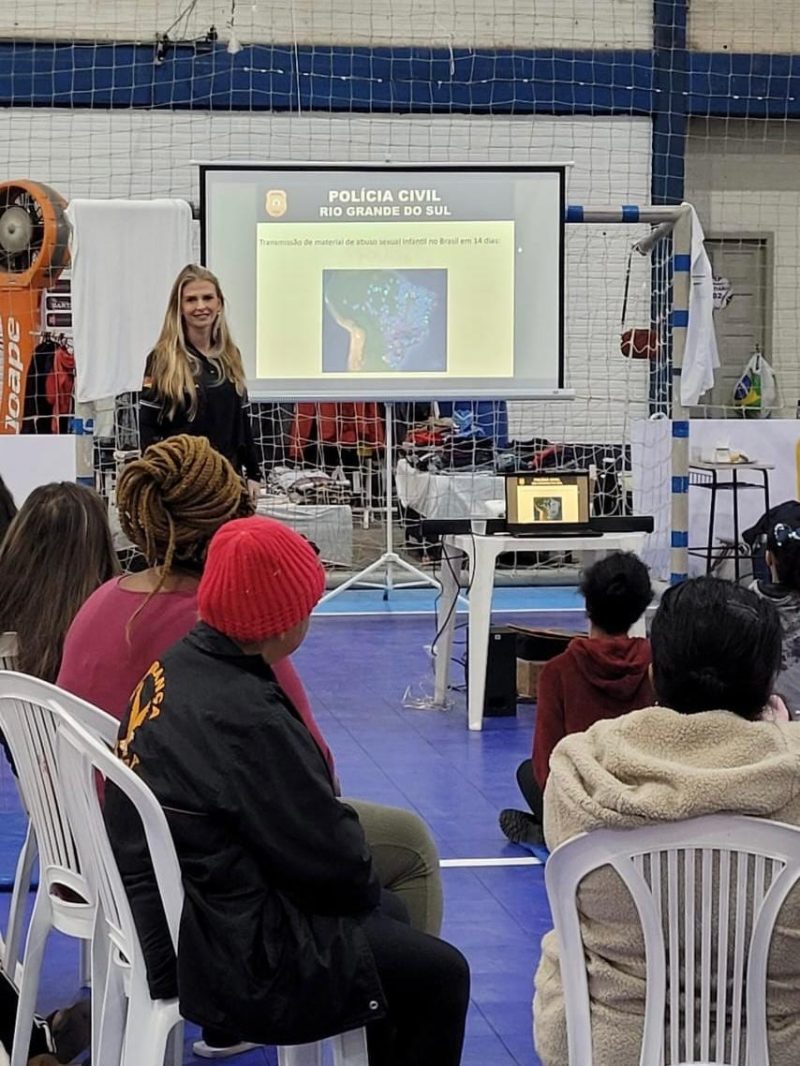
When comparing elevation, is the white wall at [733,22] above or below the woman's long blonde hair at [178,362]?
above

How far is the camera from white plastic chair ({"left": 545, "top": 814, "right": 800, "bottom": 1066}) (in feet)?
4.84

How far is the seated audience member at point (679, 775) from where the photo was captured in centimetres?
147

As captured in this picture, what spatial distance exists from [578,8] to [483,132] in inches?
43.7

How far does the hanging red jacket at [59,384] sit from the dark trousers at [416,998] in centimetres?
629

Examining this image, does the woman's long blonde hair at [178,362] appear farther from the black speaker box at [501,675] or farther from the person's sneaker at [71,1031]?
the person's sneaker at [71,1031]

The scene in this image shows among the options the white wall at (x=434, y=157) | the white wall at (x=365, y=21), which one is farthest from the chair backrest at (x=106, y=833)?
the white wall at (x=365, y=21)

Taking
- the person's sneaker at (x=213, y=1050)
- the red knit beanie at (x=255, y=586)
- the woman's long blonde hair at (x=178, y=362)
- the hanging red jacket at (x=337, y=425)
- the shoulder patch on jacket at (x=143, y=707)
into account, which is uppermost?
the woman's long blonde hair at (x=178, y=362)

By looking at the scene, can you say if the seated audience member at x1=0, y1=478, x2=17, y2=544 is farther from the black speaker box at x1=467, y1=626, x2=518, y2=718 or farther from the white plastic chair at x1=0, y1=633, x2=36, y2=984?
the black speaker box at x1=467, y1=626, x2=518, y2=718

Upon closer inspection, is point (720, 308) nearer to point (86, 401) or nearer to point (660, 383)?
point (660, 383)

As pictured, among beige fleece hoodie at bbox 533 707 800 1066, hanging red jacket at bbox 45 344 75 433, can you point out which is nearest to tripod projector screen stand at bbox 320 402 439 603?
hanging red jacket at bbox 45 344 75 433

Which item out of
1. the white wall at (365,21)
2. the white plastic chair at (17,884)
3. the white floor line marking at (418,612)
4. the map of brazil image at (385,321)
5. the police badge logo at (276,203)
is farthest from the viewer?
the white wall at (365,21)

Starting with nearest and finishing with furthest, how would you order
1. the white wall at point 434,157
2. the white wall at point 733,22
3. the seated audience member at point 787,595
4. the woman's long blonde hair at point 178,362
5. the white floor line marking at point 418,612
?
1. the seated audience member at point 787,595
2. the woman's long blonde hair at point 178,362
3. the white floor line marking at point 418,612
4. the white wall at point 434,157
5. the white wall at point 733,22

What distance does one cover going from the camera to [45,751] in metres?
1.93

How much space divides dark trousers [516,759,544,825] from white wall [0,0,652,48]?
7506mm
